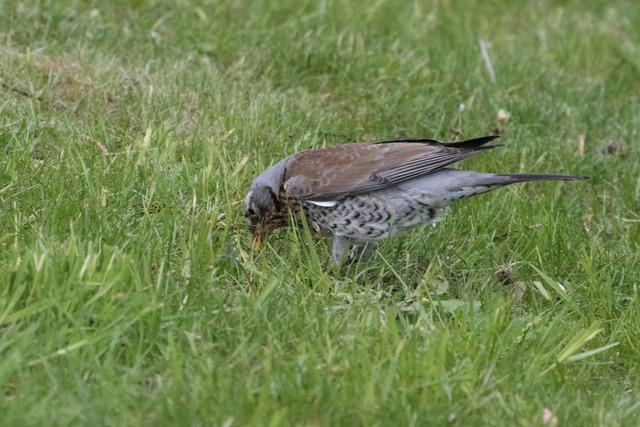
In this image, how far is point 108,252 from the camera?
3.06 meters

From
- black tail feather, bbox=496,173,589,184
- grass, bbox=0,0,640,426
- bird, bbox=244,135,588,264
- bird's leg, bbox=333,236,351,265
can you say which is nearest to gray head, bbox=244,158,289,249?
bird, bbox=244,135,588,264

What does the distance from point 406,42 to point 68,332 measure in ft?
15.9

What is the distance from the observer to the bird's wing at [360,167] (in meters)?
4.18

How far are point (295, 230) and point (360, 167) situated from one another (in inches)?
21.6

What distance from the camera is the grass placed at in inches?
107

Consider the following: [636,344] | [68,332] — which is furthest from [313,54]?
[68,332]

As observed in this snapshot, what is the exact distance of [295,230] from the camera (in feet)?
13.1

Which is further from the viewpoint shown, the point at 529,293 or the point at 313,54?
the point at 313,54

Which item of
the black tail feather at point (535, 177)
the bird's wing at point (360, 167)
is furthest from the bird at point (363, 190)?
the black tail feather at point (535, 177)

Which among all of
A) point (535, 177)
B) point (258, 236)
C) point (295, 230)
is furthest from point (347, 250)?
point (535, 177)

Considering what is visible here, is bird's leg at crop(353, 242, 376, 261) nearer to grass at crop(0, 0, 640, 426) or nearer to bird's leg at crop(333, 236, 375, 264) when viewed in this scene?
bird's leg at crop(333, 236, 375, 264)

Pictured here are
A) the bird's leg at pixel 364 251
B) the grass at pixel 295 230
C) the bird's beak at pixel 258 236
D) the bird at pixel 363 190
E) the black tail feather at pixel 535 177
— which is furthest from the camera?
the bird's leg at pixel 364 251

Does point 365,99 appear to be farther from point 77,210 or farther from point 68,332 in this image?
point 68,332

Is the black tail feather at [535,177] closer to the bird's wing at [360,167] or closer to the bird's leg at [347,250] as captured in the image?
the bird's wing at [360,167]
